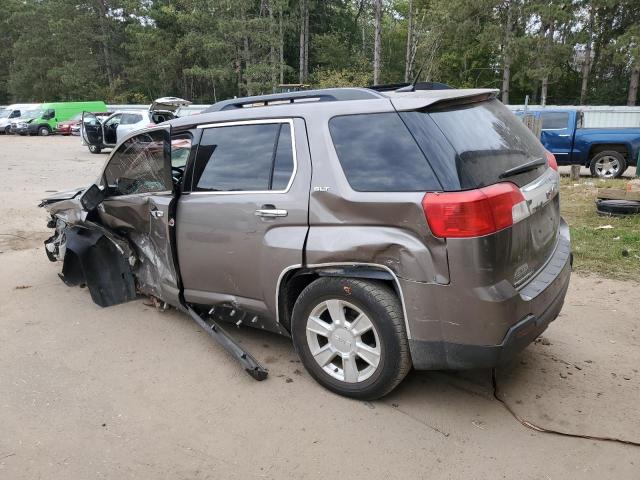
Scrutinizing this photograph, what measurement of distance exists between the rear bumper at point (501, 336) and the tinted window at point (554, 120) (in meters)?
12.1

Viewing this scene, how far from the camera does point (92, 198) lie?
4.66 m

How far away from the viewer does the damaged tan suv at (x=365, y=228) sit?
105 inches

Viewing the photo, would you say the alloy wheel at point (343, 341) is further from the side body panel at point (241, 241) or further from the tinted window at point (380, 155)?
the tinted window at point (380, 155)

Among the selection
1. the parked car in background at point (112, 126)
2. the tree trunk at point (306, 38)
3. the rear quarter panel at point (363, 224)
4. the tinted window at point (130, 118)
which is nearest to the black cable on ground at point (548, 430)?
the rear quarter panel at point (363, 224)

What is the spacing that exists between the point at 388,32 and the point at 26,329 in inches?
1906

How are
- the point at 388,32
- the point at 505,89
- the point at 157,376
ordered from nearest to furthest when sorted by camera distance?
the point at 157,376 < the point at 505,89 < the point at 388,32

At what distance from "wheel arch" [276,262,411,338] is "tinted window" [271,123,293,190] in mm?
558

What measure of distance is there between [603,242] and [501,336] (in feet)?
14.6

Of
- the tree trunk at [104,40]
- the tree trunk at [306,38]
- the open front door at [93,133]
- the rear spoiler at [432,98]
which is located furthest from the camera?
the tree trunk at [104,40]

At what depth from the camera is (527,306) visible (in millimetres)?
2787

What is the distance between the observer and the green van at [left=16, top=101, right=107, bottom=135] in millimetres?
32344

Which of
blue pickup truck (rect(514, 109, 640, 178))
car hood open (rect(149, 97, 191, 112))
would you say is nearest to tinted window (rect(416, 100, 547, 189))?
blue pickup truck (rect(514, 109, 640, 178))

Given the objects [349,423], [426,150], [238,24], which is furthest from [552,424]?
[238,24]

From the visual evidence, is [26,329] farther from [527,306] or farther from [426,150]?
[527,306]
